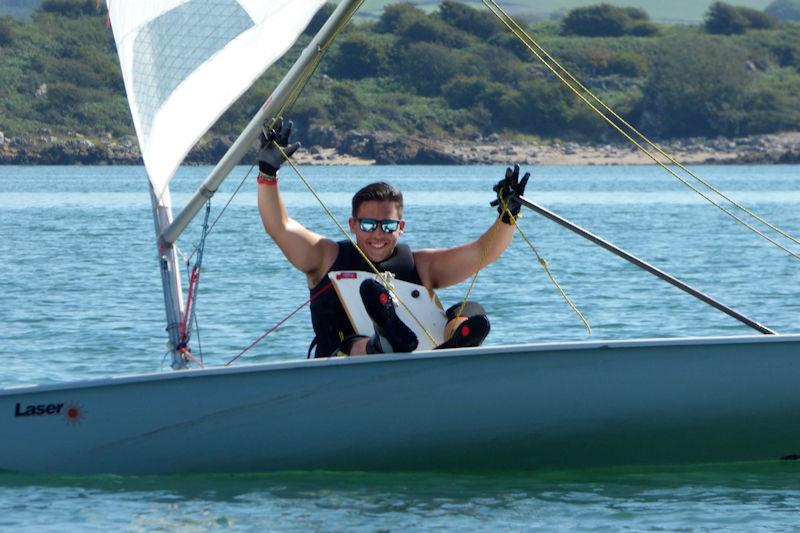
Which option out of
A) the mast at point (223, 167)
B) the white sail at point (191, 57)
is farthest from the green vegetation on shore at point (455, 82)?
the mast at point (223, 167)

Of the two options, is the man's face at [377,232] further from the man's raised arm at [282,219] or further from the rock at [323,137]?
the rock at [323,137]

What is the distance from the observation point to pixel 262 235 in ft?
93.6

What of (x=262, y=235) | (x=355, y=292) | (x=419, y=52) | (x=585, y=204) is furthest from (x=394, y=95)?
(x=355, y=292)

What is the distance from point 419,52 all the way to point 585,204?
49277 mm

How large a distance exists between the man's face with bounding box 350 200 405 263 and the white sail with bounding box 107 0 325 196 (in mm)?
925

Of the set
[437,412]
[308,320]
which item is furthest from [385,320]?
[308,320]

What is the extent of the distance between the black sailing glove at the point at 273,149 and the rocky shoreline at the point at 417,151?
63.1m

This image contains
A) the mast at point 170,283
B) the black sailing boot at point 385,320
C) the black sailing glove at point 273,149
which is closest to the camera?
the black sailing boot at point 385,320

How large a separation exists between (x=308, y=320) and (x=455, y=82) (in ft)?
234

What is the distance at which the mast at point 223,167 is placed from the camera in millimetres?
7695

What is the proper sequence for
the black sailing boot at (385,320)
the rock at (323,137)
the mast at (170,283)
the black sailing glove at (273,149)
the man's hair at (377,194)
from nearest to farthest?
the black sailing boot at (385,320) < the black sailing glove at (273,149) < the man's hair at (377,194) < the mast at (170,283) < the rock at (323,137)

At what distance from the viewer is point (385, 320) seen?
700 cm

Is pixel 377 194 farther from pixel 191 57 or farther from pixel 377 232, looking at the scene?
pixel 191 57

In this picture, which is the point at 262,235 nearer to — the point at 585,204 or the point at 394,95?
the point at 585,204
